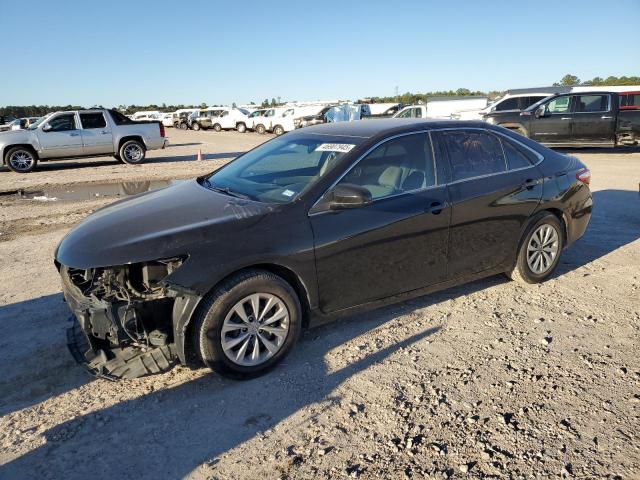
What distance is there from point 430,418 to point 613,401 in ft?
3.95

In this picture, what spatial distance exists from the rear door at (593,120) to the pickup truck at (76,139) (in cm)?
1362

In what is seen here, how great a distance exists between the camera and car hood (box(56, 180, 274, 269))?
10.6ft

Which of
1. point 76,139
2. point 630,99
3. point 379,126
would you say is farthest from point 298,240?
point 630,99

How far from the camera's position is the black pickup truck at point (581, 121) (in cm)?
1561

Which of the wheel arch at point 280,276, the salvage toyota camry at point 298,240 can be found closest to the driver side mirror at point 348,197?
the salvage toyota camry at point 298,240

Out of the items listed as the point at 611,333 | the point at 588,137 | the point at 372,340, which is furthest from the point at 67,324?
the point at 588,137

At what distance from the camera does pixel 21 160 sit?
14.8 meters

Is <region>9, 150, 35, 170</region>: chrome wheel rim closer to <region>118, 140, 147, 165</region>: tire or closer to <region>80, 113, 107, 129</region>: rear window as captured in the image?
<region>80, 113, 107, 129</region>: rear window

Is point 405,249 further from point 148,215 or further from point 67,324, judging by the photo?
point 67,324

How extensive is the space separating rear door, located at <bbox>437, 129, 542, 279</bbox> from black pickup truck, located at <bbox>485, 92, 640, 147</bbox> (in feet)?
41.6

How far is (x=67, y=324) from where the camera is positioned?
13.9 ft

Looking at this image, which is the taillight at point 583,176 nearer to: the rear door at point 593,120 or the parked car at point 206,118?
the rear door at point 593,120

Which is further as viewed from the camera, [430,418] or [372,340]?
[372,340]

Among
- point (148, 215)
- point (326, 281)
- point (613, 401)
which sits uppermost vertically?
point (148, 215)
